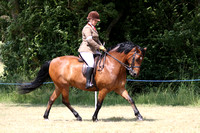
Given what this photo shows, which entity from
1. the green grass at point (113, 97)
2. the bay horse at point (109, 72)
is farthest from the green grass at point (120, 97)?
the bay horse at point (109, 72)

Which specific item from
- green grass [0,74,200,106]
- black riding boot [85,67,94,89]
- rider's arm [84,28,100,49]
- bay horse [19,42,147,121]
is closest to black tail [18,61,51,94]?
bay horse [19,42,147,121]

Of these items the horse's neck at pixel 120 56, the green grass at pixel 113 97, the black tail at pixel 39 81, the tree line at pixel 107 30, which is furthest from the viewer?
the tree line at pixel 107 30

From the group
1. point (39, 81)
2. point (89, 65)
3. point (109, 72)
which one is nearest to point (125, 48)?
point (109, 72)

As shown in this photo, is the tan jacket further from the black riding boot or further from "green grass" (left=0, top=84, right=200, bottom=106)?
"green grass" (left=0, top=84, right=200, bottom=106)

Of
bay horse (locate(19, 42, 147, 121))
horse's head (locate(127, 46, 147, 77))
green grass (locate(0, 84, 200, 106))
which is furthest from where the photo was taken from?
green grass (locate(0, 84, 200, 106))

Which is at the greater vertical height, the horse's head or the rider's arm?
the rider's arm

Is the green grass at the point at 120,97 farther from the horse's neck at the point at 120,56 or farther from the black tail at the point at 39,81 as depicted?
the horse's neck at the point at 120,56

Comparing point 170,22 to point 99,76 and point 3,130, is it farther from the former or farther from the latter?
point 3,130


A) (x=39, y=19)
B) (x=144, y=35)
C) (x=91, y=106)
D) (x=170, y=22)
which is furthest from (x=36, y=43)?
(x=170, y=22)

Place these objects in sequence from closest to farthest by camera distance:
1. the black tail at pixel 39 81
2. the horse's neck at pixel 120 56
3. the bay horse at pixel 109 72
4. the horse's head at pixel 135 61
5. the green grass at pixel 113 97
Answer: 1. the horse's head at pixel 135 61
2. the bay horse at pixel 109 72
3. the horse's neck at pixel 120 56
4. the black tail at pixel 39 81
5. the green grass at pixel 113 97

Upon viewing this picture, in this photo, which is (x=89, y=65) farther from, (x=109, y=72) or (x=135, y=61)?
(x=135, y=61)

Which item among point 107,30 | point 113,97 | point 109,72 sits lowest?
point 113,97

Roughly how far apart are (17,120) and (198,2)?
9890 mm

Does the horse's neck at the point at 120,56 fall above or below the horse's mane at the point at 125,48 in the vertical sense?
below
